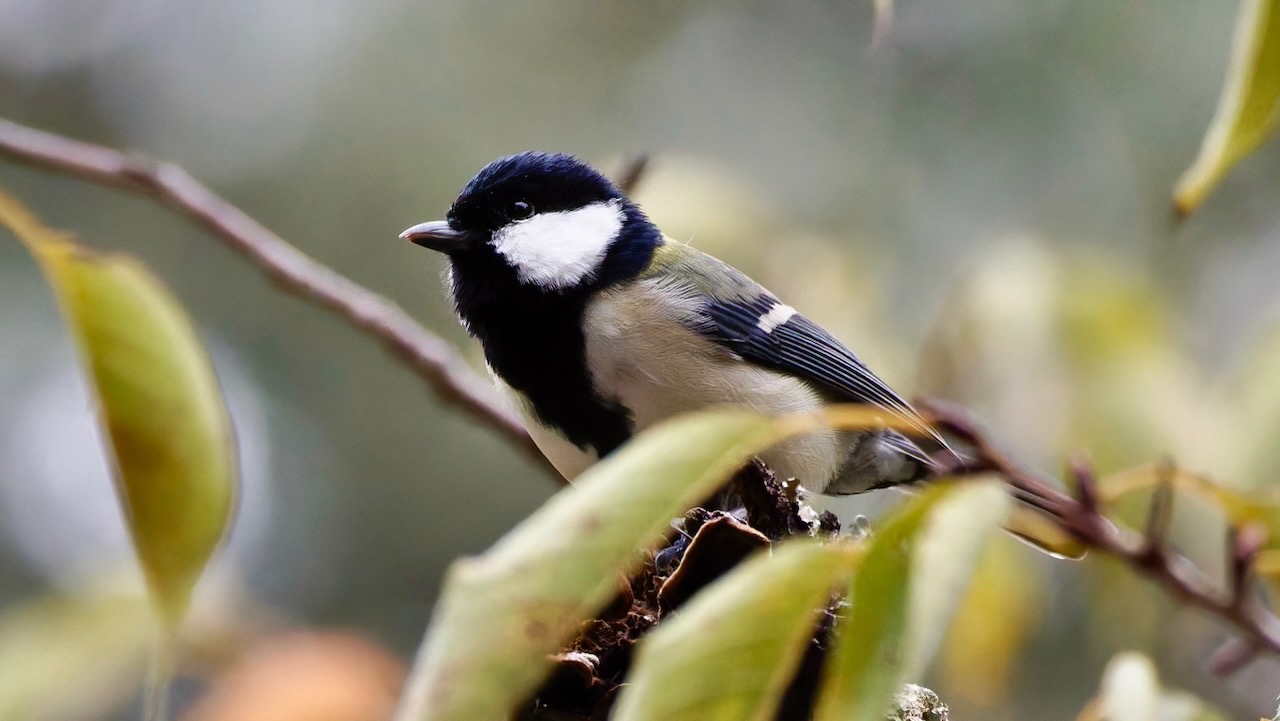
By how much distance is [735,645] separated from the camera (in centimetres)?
88

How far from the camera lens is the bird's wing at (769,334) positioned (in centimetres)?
239

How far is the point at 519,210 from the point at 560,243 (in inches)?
4.8

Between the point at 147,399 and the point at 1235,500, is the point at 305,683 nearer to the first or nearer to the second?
the point at 147,399

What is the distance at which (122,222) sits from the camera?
20.7 ft

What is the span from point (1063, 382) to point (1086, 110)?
3223 mm

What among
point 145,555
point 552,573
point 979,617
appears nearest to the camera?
point 552,573

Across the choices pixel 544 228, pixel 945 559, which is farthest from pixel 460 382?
pixel 945 559

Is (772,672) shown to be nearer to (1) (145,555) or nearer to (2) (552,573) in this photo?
(2) (552,573)

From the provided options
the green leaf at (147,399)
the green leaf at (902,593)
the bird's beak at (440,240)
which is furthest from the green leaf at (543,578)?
the bird's beak at (440,240)

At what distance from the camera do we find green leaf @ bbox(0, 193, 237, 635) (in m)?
0.97

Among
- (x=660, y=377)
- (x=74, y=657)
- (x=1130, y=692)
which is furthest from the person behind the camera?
(x=660, y=377)

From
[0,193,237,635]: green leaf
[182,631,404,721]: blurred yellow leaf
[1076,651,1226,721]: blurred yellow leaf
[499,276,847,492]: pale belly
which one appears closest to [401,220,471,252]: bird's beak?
[499,276,847,492]: pale belly

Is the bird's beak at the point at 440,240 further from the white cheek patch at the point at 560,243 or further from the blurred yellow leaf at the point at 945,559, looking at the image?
the blurred yellow leaf at the point at 945,559

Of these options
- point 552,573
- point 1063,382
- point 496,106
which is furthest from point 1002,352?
point 496,106
